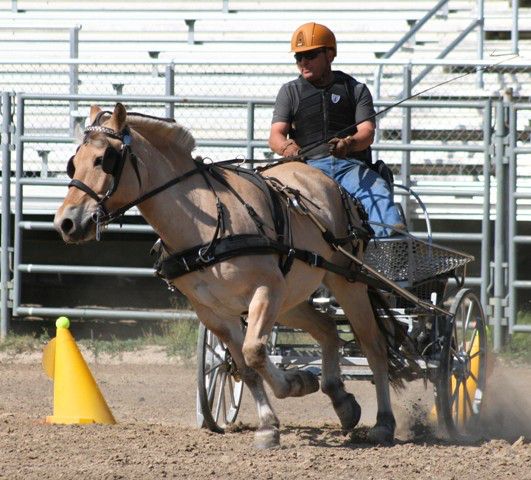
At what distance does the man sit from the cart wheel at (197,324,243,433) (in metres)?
1.30

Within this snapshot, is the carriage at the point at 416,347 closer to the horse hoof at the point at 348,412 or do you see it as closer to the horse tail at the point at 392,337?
the horse tail at the point at 392,337

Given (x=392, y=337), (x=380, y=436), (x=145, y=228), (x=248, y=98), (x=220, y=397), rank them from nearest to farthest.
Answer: (x=380, y=436), (x=392, y=337), (x=220, y=397), (x=248, y=98), (x=145, y=228)

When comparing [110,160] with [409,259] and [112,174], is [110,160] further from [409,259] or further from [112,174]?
[409,259]

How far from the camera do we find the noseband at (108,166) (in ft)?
18.6

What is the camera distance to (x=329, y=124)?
7.41 m

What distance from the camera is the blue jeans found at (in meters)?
7.39

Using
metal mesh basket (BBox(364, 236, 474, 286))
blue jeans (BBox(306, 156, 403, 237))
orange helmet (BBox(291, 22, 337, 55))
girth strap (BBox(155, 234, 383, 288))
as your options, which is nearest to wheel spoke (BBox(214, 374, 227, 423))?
metal mesh basket (BBox(364, 236, 474, 286))

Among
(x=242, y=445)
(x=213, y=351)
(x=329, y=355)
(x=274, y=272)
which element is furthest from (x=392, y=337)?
(x=274, y=272)

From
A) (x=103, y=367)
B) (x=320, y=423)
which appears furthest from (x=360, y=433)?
(x=103, y=367)

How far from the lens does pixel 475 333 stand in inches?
316

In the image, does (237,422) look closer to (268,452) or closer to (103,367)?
(268,452)

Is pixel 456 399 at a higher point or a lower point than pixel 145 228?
lower

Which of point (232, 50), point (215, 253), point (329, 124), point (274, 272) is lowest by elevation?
point (274, 272)

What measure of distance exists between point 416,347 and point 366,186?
1.12 meters
